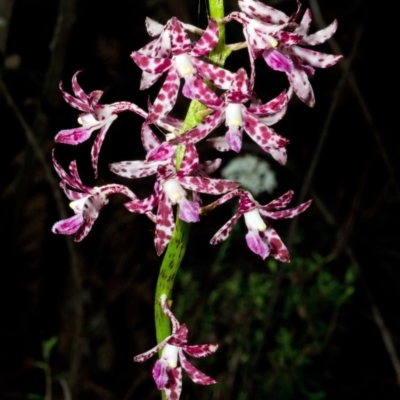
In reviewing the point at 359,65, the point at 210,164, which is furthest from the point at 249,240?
the point at 359,65

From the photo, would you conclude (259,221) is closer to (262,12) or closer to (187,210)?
(187,210)

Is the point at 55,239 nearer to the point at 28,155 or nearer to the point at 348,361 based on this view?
the point at 28,155

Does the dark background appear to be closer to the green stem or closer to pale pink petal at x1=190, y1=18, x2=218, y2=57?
the green stem

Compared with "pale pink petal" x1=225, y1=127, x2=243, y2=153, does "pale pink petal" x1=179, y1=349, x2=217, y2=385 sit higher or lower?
lower

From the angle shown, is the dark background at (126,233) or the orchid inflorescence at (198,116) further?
the dark background at (126,233)

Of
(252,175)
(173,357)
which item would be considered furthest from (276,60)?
(252,175)

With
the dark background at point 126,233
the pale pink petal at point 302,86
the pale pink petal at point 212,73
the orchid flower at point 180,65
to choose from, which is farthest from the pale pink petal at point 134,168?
the dark background at point 126,233

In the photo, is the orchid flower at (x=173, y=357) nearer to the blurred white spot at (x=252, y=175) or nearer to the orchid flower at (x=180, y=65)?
the orchid flower at (x=180, y=65)

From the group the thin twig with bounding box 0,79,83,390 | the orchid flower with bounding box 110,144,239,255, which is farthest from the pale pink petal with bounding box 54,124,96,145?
the thin twig with bounding box 0,79,83,390
